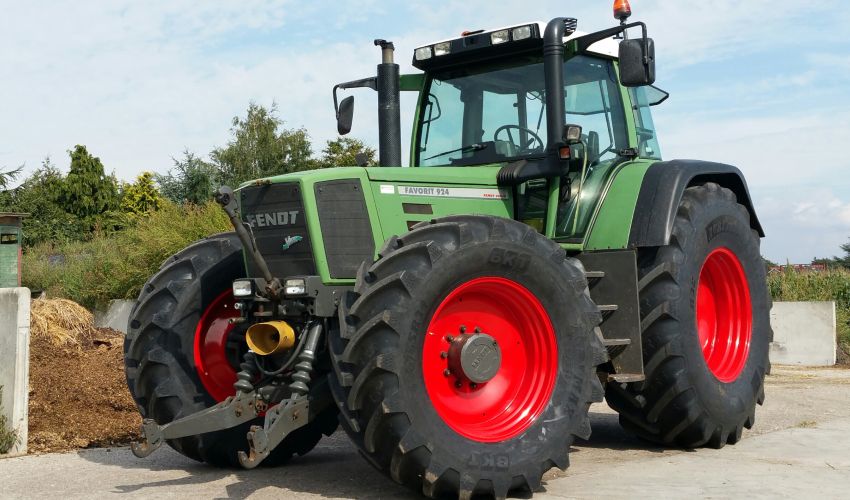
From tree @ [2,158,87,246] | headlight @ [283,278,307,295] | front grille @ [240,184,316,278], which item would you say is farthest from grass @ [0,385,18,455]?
tree @ [2,158,87,246]

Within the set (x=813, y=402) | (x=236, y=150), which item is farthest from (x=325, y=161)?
(x=813, y=402)

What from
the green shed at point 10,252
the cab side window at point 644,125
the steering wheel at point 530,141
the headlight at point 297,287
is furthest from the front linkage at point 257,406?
the green shed at point 10,252

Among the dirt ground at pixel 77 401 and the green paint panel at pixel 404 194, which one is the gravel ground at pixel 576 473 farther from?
the green paint panel at pixel 404 194

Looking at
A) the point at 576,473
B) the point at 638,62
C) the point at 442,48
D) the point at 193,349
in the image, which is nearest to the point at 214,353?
the point at 193,349

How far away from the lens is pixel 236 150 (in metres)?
41.9

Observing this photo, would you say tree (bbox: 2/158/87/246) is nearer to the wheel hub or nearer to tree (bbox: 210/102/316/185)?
tree (bbox: 210/102/316/185)

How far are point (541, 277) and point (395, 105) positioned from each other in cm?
235

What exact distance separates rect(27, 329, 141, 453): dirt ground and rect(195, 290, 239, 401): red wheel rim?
5.43 feet

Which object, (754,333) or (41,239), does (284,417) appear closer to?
(754,333)

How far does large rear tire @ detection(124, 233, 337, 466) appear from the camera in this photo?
612 centimetres

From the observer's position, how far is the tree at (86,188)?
37656 millimetres

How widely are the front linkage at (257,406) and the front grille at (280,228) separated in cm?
23

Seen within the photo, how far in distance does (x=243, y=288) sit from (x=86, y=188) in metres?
34.3

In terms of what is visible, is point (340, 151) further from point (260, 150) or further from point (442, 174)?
point (442, 174)
